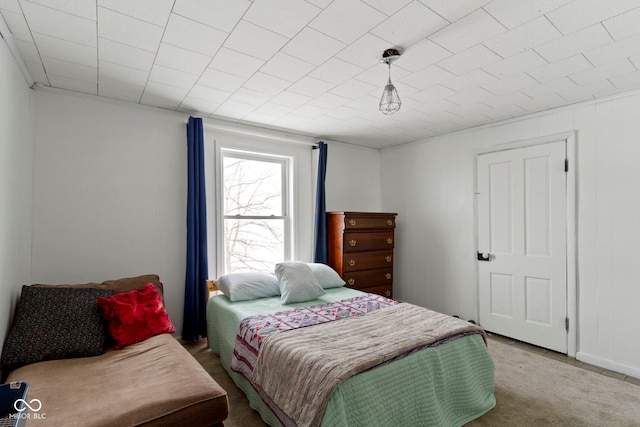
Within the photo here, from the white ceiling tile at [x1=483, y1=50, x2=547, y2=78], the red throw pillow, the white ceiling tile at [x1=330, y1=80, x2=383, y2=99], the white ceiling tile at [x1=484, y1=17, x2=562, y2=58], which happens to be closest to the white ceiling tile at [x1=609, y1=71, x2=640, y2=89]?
the white ceiling tile at [x1=483, y1=50, x2=547, y2=78]

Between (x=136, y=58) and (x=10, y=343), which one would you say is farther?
(x=136, y=58)

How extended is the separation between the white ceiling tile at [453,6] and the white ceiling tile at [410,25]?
0.03 m

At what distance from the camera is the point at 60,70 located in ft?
7.66

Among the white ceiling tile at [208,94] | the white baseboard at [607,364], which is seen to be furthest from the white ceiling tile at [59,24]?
the white baseboard at [607,364]

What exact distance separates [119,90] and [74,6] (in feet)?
3.82

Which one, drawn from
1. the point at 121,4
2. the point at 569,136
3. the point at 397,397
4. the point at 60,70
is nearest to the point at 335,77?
the point at 121,4

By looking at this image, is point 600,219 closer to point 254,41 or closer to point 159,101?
point 254,41

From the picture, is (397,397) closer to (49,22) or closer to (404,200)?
(49,22)

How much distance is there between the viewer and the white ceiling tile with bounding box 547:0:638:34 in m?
1.60

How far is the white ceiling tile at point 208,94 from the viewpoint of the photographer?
2684 millimetres

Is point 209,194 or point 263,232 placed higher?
point 209,194

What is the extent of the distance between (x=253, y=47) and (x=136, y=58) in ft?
2.78

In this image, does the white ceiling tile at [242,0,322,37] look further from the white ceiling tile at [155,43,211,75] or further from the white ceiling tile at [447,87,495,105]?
the white ceiling tile at [447,87,495,105]

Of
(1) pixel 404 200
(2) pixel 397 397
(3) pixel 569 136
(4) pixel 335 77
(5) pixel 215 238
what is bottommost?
(2) pixel 397 397
